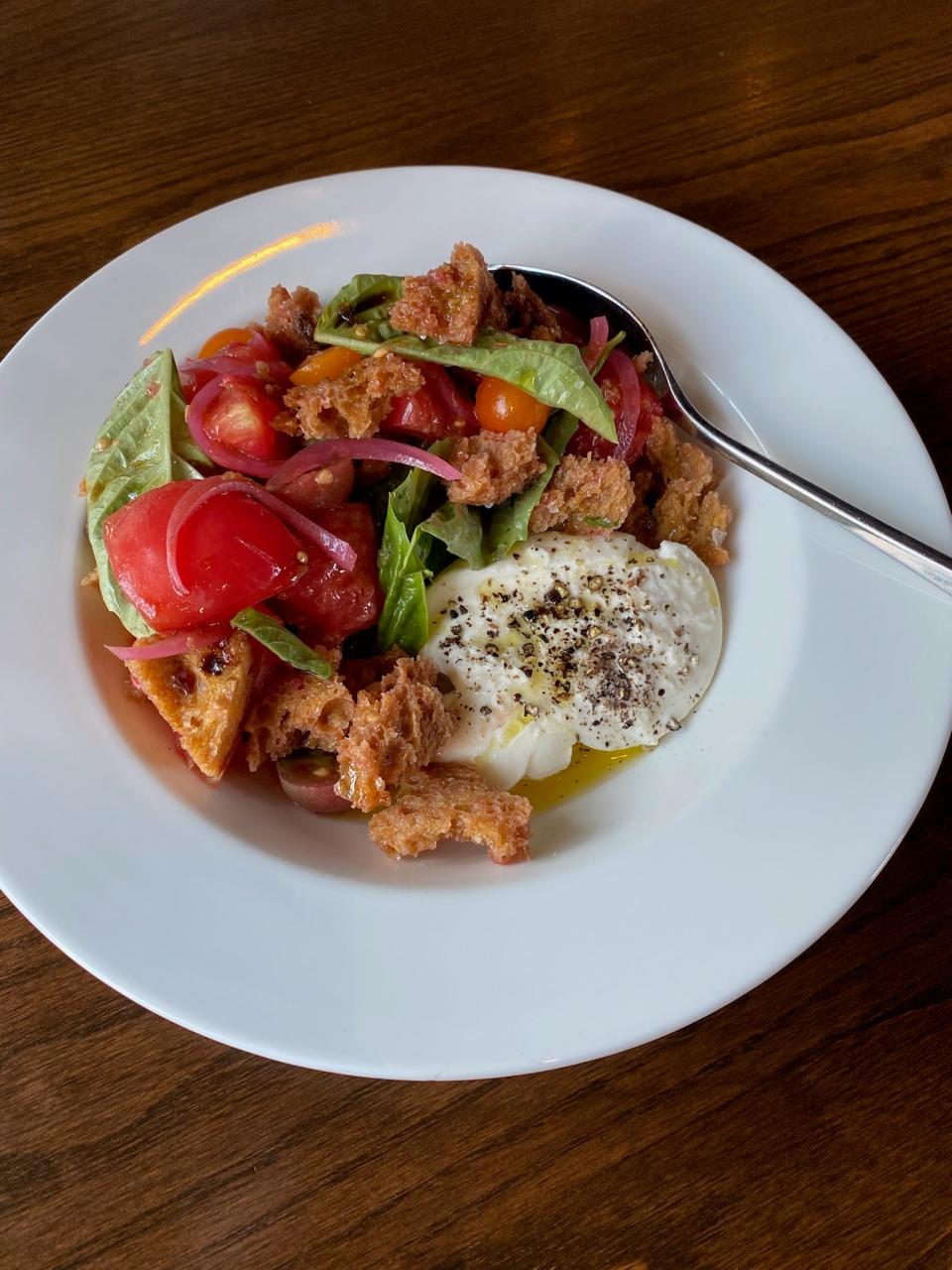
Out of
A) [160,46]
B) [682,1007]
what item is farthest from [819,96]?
[682,1007]

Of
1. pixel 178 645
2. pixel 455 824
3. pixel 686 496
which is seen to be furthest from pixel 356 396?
pixel 455 824

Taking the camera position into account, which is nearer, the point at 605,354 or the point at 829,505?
the point at 829,505

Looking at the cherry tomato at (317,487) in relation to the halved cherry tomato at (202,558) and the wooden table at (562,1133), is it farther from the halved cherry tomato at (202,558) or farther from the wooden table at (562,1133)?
the wooden table at (562,1133)

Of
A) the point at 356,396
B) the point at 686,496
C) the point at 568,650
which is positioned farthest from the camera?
the point at 686,496

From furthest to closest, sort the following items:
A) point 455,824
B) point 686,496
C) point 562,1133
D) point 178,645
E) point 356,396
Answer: point 686,496, point 356,396, point 178,645, point 455,824, point 562,1133

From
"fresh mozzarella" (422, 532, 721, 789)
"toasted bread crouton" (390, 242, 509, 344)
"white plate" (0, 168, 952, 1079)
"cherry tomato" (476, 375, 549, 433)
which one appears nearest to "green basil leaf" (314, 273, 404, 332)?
"toasted bread crouton" (390, 242, 509, 344)

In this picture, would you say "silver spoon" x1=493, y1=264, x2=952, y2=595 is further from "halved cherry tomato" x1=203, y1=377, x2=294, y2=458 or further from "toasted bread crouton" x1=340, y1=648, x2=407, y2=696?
"toasted bread crouton" x1=340, y1=648, x2=407, y2=696

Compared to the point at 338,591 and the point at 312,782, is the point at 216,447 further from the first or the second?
the point at 312,782

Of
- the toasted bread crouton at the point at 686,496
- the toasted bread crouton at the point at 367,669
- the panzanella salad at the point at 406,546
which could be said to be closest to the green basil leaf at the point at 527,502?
the panzanella salad at the point at 406,546
